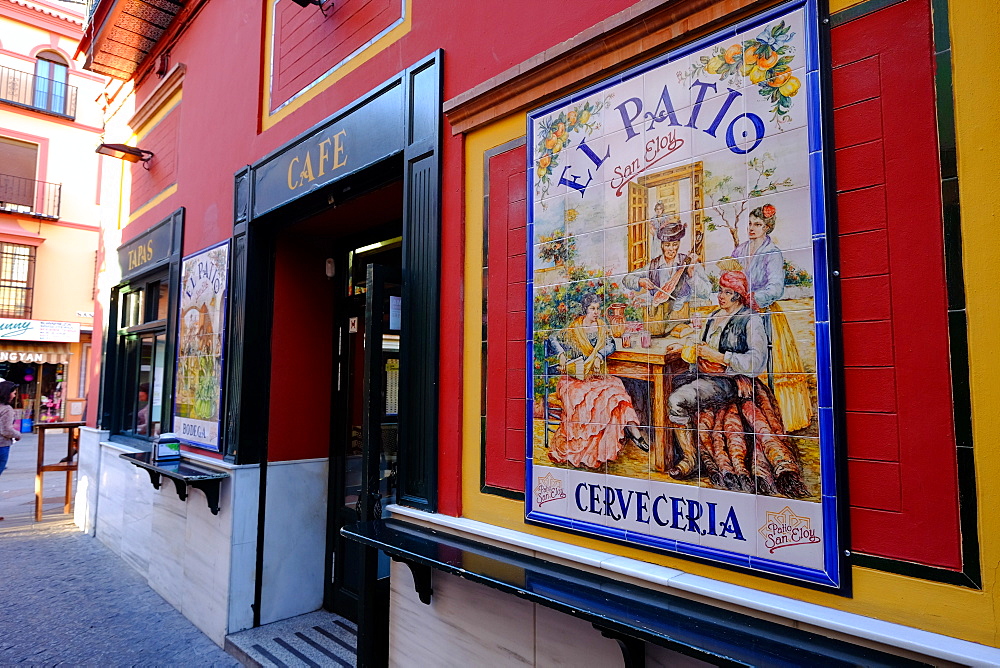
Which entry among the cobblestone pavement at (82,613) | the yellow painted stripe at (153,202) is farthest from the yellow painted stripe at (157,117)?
the cobblestone pavement at (82,613)

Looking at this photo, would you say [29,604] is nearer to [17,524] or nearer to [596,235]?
[17,524]

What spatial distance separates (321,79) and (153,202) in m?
3.65

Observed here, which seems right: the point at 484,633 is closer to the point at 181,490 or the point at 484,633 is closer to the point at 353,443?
the point at 353,443

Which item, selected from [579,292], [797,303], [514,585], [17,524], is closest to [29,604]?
[17,524]

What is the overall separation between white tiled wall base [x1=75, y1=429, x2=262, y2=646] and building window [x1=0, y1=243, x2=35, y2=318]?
14477 millimetres

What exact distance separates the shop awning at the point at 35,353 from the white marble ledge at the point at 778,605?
21.0 m

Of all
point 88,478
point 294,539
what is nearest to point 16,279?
point 88,478

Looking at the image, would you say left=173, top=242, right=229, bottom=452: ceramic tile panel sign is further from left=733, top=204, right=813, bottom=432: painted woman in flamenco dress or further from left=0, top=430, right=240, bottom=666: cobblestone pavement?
left=733, top=204, right=813, bottom=432: painted woman in flamenco dress

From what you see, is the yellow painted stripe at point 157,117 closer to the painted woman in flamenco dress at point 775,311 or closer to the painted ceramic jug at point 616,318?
the painted ceramic jug at point 616,318

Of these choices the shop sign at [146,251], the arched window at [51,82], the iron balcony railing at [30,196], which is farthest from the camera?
the arched window at [51,82]

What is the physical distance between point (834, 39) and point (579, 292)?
3.37ft

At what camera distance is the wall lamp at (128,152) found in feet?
21.5

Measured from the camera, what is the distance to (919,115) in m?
1.44

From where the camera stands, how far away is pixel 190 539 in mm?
4586
